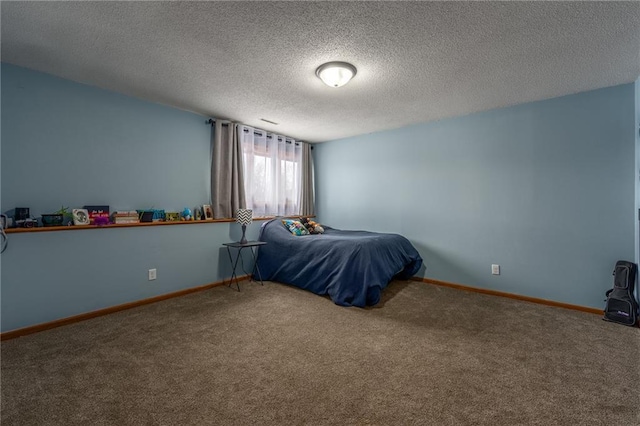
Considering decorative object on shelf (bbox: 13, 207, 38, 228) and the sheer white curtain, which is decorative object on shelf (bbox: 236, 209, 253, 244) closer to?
the sheer white curtain

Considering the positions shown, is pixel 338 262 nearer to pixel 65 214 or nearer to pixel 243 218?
pixel 243 218

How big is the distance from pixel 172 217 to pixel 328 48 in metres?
2.56

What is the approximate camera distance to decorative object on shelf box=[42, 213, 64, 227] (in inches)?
94.0

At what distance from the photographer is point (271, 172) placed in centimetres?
439

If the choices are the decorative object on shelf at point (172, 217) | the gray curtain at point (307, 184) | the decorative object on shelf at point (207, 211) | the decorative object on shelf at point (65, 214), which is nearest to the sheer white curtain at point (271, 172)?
the gray curtain at point (307, 184)

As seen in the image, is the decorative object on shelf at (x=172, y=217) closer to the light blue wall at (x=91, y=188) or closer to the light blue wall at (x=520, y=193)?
the light blue wall at (x=91, y=188)

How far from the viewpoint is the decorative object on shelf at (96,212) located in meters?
2.63

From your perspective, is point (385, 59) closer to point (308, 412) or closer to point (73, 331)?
point (308, 412)

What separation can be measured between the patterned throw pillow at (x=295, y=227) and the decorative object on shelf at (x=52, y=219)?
2.43 metres

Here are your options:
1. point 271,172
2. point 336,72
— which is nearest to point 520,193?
point 336,72

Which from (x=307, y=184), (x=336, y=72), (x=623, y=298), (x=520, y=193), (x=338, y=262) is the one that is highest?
(x=336, y=72)

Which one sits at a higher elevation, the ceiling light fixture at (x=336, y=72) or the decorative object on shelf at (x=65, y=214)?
the ceiling light fixture at (x=336, y=72)

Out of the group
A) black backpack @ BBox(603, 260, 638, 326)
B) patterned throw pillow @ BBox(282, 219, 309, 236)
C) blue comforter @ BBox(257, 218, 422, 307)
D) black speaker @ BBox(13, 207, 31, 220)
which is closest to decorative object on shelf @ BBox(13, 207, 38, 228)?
black speaker @ BBox(13, 207, 31, 220)

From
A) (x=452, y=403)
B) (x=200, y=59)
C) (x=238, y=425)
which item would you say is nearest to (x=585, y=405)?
(x=452, y=403)
